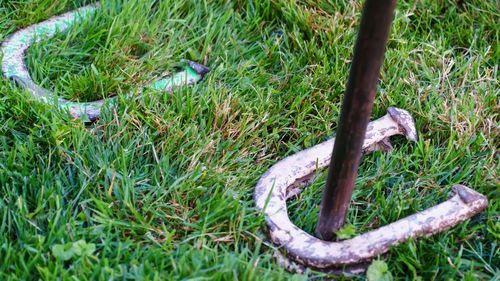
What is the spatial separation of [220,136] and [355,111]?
2.55 ft

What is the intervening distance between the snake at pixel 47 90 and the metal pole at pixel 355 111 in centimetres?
86

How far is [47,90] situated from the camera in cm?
283

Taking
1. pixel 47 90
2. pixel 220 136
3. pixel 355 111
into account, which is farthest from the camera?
pixel 47 90

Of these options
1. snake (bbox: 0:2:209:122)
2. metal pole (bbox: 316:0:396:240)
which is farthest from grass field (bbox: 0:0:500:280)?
metal pole (bbox: 316:0:396:240)

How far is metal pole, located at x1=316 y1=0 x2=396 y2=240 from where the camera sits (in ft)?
6.06

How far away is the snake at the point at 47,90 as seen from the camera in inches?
108

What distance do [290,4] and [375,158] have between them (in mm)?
888

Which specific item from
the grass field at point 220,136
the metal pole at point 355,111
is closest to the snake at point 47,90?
the grass field at point 220,136

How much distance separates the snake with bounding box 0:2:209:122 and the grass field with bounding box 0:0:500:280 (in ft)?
0.15

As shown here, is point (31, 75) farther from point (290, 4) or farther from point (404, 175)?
point (404, 175)

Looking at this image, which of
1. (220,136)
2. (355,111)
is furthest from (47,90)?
(355,111)

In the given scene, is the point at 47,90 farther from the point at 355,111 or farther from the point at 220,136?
the point at 355,111

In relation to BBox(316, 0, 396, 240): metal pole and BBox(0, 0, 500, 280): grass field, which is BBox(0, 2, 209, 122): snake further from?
BBox(316, 0, 396, 240): metal pole

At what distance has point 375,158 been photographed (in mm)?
2682
